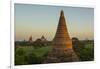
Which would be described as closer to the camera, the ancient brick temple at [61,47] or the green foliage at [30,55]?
the green foliage at [30,55]

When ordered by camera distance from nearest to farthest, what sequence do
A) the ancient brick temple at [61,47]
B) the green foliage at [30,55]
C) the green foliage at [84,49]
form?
the green foliage at [30,55], the ancient brick temple at [61,47], the green foliage at [84,49]

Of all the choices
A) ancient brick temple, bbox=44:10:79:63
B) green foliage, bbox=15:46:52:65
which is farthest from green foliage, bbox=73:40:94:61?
green foliage, bbox=15:46:52:65

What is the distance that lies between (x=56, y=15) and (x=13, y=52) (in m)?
0.83

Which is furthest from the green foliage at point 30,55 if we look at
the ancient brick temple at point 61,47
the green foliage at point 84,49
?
the green foliage at point 84,49

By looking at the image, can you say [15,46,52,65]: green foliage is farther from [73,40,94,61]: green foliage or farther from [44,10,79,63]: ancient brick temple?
[73,40,94,61]: green foliage

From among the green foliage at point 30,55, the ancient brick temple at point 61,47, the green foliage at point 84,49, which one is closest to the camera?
the green foliage at point 30,55

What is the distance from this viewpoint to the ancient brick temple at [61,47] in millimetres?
2949

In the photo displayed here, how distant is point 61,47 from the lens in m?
2.98

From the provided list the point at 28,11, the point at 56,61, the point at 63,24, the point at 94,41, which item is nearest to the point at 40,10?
the point at 28,11

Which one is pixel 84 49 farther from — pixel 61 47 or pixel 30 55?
pixel 30 55

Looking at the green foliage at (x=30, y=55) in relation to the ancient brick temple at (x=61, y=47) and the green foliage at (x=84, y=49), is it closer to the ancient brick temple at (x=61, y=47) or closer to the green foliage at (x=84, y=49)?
the ancient brick temple at (x=61, y=47)

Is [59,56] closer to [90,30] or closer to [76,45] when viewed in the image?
[76,45]

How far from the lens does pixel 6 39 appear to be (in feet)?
8.81

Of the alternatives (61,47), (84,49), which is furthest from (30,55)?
(84,49)
